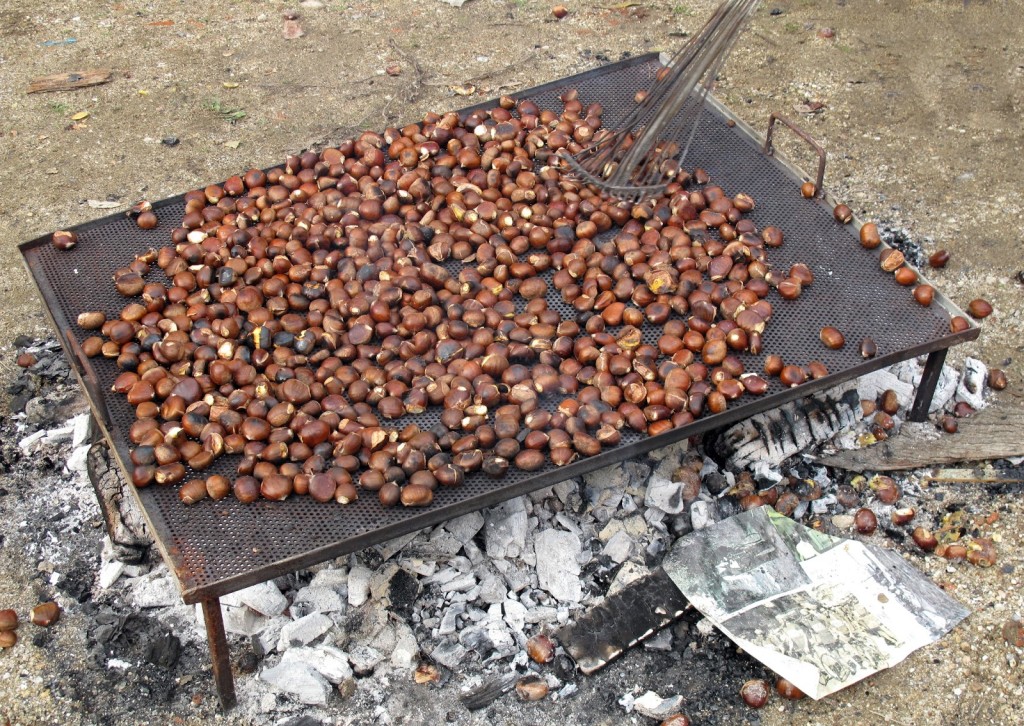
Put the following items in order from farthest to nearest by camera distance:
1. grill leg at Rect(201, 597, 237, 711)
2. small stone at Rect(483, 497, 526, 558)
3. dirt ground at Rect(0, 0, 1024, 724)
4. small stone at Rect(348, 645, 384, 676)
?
dirt ground at Rect(0, 0, 1024, 724) → small stone at Rect(483, 497, 526, 558) → small stone at Rect(348, 645, 384, 676) → grill leg at Rect(201, 597, 237, 711)

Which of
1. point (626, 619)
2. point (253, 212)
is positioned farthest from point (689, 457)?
point (253, 212)

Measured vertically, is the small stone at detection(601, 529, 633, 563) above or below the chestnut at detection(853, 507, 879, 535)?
above

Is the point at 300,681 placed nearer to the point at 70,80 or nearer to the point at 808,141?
the point at 808,141

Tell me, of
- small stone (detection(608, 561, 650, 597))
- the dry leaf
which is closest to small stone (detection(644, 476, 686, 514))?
small stone (detection(608, 561, 650, 597))

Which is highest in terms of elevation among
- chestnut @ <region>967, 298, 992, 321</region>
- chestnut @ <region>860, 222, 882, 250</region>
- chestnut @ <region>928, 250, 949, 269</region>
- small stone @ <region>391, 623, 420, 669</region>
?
chestnut @ <region>860, 222, 882, 250</region>

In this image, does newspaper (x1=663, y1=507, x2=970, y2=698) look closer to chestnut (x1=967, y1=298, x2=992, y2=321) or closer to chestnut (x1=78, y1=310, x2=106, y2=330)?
chestnut (x1=967, y1=298, x2=992, y2=321)

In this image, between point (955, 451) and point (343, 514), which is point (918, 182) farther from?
point (343, 514)
